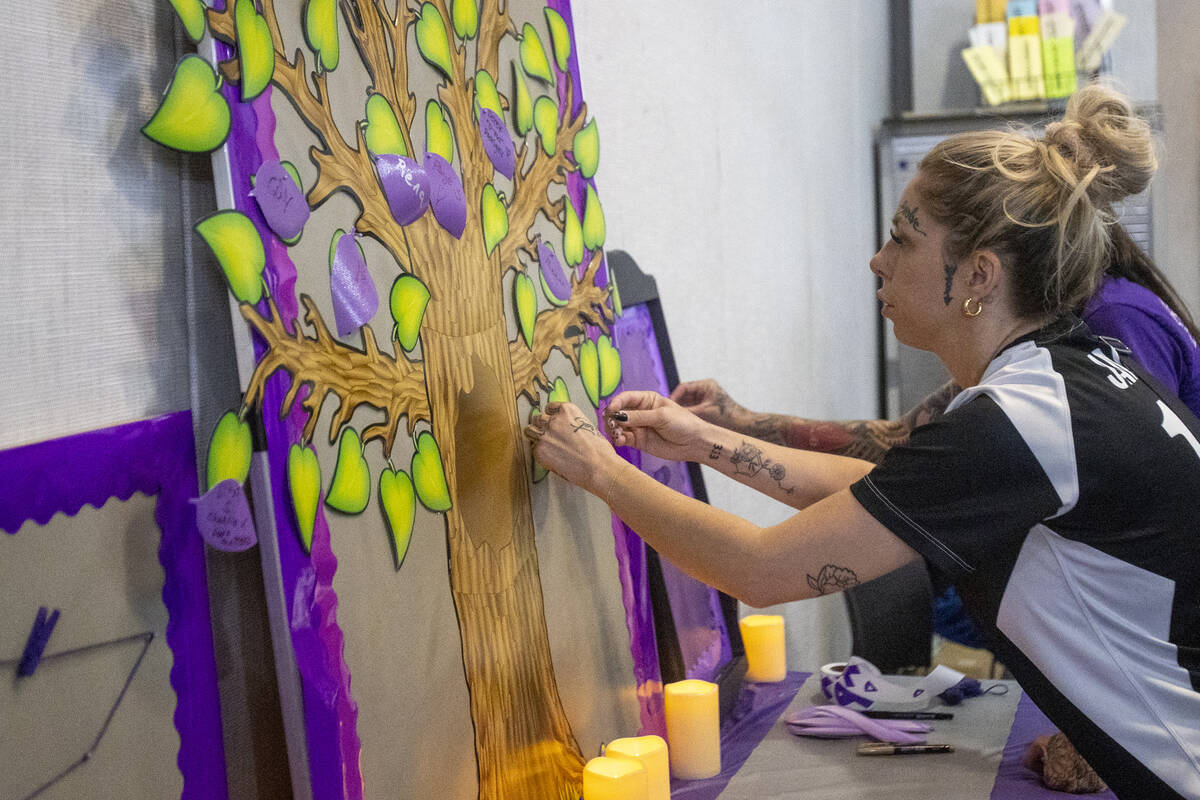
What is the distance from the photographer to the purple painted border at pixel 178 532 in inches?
27.9

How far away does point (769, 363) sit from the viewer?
255cm

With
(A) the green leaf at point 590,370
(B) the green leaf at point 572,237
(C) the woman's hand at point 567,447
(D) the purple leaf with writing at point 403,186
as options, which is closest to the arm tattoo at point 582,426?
(C) the woman's hand at point 567,447

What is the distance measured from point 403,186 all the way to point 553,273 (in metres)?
0.33

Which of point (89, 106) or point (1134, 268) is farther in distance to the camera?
point (1134, 268)

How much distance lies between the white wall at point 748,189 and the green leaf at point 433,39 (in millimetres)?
475

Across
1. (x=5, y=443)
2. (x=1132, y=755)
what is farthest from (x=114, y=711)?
(x=1132, y=755)

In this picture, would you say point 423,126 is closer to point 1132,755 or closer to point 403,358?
point 403,358

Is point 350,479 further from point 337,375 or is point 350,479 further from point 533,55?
point 533,55

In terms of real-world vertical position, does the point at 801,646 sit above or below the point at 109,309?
below

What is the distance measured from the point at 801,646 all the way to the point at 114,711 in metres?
2.21

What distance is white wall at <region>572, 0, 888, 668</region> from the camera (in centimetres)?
170

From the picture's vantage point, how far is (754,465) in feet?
4.91

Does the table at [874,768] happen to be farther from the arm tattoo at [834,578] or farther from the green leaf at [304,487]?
the green leaf at [304,487]

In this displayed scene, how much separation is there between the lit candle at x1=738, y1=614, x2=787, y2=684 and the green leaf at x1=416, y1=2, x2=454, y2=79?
1018 mm
